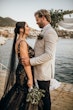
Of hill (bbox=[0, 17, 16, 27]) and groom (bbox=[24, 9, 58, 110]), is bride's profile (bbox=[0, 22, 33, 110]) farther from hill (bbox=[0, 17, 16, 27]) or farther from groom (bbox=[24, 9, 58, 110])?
hill (bbox=[0, 17, 16, 27])

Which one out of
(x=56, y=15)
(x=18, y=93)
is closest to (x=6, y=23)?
(x=56, y=15)

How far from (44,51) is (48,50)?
0.07 meters

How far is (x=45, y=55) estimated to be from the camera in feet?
6.25

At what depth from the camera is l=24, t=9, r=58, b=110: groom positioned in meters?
1.90

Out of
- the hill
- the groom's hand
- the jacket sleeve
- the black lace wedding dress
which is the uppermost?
the hill

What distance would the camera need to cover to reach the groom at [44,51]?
1901 millimetres

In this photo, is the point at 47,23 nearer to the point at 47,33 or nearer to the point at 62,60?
the point at 47,33

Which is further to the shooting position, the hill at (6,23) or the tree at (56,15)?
the hill at (6,23)

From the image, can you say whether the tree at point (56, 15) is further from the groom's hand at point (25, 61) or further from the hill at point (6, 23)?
the hill at point (6, 23)

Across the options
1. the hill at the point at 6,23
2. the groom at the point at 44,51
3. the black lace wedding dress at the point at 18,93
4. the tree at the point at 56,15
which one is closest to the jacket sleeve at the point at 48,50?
the groom at the point at 44,51

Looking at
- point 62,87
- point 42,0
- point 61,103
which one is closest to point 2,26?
point 42,0

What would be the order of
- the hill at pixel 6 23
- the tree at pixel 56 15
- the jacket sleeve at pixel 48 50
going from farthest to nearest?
the hill at pixel 6 23
the tree at pixel 56 15
the jacket sleeve at pixel 48 50

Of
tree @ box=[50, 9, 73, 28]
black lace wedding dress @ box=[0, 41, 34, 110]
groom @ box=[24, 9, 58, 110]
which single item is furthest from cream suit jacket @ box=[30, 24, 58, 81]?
tree @ box=[50, 9, 73, 28]

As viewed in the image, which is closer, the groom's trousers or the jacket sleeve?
the jacket sleeve
